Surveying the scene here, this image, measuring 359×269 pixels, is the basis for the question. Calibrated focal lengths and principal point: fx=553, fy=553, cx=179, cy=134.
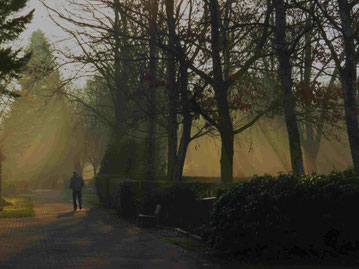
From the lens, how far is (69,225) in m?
18.3

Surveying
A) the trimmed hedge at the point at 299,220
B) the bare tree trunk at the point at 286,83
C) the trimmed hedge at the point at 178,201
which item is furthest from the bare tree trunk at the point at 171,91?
the trimmed hedge at the point at 299,220

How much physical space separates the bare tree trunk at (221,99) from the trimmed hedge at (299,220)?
26.4 ft

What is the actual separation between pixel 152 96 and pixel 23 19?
631cm

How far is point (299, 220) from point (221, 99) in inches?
356

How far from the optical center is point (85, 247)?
1260 centimetres

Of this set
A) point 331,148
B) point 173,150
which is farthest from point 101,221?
point 331,148

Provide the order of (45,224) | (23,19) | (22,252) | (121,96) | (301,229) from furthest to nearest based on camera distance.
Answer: (121,96) → (23,19) → (45,224) → (22,252) → (301,229)

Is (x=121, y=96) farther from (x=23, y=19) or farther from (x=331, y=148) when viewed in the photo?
(x=331, y=148)

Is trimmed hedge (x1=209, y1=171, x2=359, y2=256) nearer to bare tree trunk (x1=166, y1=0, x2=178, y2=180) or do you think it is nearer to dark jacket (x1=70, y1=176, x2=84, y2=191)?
bare tree trunk (x1=166, y1=0, x2=178, y2=180)

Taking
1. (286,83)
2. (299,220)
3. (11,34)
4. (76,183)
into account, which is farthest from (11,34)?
(299,220)

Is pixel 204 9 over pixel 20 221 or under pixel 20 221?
over

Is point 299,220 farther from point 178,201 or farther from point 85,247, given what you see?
point 178,201

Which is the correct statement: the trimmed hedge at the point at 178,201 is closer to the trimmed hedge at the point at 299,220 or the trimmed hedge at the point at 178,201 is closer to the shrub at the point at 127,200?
the shrub at the point at 127,200

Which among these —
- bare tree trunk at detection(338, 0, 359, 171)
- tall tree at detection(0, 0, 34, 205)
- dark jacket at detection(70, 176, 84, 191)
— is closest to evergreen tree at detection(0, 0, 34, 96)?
tall tree at detection(0, 0, 34, 205)
